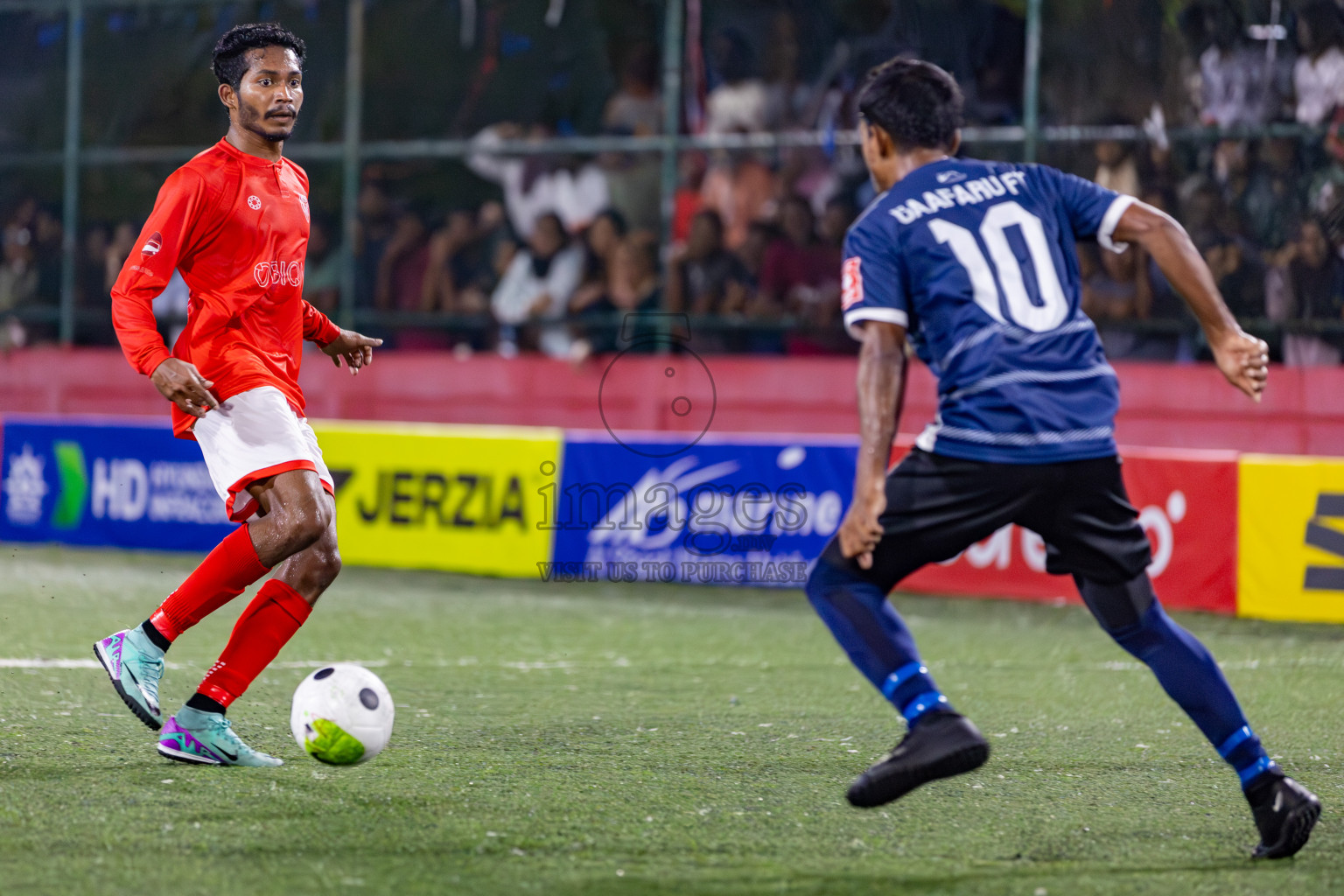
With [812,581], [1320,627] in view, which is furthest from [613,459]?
[812,581]

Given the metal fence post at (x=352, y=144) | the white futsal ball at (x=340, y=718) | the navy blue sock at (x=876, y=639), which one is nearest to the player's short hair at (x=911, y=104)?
the navy blue sock at (x=876, y=639)

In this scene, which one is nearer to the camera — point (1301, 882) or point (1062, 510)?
point (1301, 882)

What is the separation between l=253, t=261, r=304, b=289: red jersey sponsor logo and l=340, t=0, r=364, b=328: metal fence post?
36.9ft

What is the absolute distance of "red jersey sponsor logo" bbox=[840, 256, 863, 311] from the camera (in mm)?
4113

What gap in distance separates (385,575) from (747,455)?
2.55m

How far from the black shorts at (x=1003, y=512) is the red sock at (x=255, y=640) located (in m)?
1.86

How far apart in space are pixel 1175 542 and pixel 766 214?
5617 millimetres

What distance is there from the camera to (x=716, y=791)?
4.91 m

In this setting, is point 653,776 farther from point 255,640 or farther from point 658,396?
point 658,396

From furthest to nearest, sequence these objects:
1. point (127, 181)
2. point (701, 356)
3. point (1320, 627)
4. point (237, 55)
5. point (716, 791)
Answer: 1. point (127, 181)
2. point (701, 356)
3. point (1320, 627)
4. point (237, 55)
5. point (716, 791)

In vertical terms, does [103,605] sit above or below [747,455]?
below

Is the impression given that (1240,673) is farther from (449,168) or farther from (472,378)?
(449,168)

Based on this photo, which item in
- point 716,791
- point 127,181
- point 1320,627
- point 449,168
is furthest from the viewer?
point 127,181

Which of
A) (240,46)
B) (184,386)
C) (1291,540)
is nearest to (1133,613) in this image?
(184,386)
